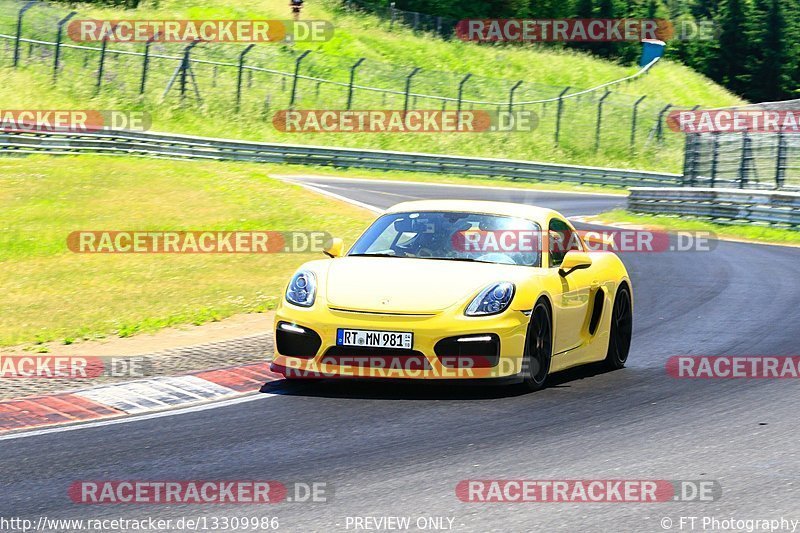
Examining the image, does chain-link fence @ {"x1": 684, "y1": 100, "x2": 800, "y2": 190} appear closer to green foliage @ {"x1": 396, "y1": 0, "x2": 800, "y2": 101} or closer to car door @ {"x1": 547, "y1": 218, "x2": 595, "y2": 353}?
car door @ {"x1": 547, "y1": 218, "x2": 595, "y2": 353}

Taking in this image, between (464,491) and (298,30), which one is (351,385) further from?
(298,30)

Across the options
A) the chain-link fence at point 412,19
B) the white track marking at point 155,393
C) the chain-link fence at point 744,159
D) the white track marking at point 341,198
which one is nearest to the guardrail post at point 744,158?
the chain-link fence at point 744,159

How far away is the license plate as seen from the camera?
8.44 meters

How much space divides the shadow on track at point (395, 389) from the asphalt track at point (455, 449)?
3 cm

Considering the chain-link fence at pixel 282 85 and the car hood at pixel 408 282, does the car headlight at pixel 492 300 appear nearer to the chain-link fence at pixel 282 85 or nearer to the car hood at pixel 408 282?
the car hood at pixel 408 282

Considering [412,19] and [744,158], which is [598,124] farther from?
[744,158]

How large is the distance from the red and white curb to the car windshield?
132 cm

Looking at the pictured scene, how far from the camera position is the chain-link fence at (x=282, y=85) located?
45.0 m

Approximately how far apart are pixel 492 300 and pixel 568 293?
1.07 m

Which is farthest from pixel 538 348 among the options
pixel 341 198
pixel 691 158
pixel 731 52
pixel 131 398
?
pixel 731 52

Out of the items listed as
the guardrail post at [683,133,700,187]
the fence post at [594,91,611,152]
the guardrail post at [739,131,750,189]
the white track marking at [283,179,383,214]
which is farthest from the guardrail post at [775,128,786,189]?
the fence post at [594,91,611,152]

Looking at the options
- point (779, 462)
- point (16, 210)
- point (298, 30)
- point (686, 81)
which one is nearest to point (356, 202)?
point (16, 210)

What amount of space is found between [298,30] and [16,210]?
130 feet

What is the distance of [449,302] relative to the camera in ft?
28.1
